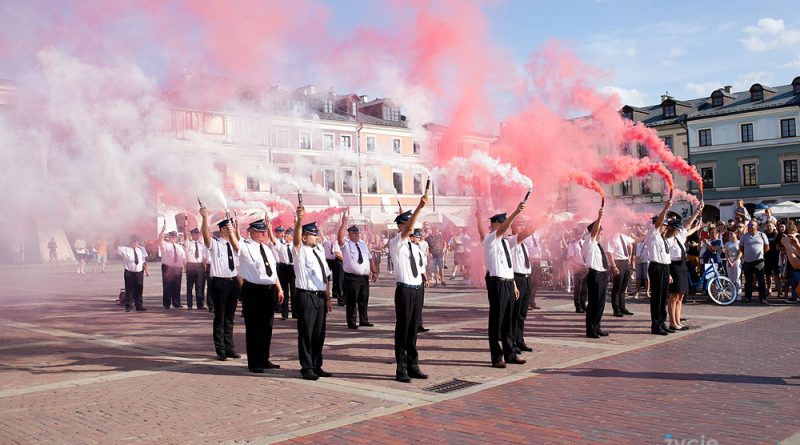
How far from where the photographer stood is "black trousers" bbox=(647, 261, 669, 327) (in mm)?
11547

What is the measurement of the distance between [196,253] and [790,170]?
175 ft

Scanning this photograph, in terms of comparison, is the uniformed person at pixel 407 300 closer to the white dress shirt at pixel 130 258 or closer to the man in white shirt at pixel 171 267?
the white dress shirt at pixel 130 258

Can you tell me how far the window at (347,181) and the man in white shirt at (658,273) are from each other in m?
10.3

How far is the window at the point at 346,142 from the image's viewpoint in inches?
760

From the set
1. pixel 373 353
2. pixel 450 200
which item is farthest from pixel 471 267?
pixel 373 353

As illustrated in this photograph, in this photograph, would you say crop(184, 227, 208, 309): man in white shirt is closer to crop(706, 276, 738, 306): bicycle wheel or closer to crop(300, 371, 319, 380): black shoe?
crop(300, 371, 319, 380): black shoe

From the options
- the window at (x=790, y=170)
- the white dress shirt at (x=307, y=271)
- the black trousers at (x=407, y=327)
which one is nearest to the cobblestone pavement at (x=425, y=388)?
the black trousers at (x=407, y=327)

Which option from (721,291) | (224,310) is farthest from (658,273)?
(224,310)

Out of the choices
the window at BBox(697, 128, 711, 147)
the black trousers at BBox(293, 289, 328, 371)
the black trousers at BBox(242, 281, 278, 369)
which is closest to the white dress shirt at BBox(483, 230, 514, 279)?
the black trousers at BBox(293, 289, 328, 371)

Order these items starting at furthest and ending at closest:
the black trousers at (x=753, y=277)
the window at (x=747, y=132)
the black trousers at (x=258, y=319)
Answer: the window at (x=747, y=132) < the black trousers at (x=753, y=277) < the black trousers at (x=258, y=319)

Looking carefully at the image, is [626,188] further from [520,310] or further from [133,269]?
[520,310]

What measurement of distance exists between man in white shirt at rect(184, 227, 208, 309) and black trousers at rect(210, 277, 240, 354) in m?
7.74

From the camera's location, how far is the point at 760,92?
57000 mm

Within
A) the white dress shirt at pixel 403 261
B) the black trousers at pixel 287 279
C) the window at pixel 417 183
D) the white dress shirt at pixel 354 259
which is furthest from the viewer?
the window at pixel 417 183
